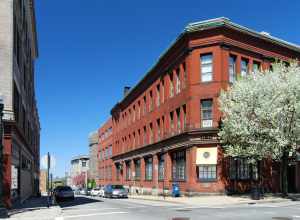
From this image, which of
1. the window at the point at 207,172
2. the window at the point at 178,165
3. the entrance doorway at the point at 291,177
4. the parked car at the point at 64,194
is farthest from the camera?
the parked car at the point at 64,194

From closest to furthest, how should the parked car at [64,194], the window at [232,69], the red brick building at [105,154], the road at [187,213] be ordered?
the road at [187,213] < the window at [232,69] < the parked car at [64,194] < the red brick building at [105,154]

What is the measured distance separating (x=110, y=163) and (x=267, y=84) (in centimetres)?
5399

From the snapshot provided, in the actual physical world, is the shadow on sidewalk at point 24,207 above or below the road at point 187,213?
below

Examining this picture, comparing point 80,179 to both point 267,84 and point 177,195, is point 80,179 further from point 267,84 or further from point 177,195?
point 267,84

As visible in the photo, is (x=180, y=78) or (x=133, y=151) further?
(x=133, y=151)

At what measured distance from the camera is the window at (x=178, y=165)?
135 feet

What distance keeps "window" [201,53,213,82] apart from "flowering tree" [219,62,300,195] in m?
4.71

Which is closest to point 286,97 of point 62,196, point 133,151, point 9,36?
point 9,36

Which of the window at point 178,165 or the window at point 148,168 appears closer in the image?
the window at point 178,165

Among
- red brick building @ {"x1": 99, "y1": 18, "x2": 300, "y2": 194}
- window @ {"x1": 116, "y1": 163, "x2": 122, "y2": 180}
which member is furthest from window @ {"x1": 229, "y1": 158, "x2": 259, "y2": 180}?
window @ {"x1": 116, "y1": 163, "x2": 122, "y2": 180}

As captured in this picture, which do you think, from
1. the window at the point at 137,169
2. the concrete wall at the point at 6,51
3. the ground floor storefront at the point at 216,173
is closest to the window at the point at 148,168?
the window at the point at 137,169

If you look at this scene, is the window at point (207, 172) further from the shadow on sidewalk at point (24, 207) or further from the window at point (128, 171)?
the window at point (128, 171)

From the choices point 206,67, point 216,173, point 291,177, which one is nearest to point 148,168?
point 291,177

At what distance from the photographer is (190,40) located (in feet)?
130
